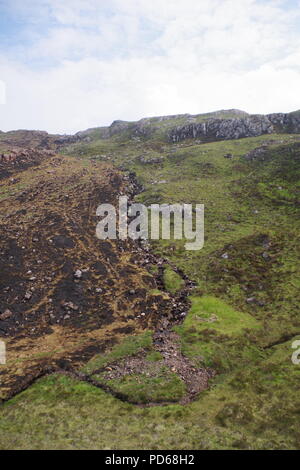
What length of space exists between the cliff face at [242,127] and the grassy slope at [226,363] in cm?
6494

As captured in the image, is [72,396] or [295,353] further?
[295,353]

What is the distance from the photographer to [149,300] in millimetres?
43562

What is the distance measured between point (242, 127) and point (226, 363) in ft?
419

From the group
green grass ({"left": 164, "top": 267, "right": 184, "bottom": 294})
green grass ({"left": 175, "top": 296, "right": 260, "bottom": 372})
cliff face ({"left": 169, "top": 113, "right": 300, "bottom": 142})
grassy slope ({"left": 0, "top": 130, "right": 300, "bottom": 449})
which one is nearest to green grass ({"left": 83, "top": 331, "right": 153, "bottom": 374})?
grassy slope ({"left": 0, "top": 130, "right": 300, "bottom": 449})

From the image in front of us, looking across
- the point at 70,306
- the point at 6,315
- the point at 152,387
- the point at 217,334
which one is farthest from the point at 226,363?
the point at 6,315

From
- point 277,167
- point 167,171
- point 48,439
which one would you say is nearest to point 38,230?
point 48,439

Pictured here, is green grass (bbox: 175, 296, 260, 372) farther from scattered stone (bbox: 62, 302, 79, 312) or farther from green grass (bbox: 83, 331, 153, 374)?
scattered stone (bbox: 62, 302, 79, 312)

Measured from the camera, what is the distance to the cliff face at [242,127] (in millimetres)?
134000

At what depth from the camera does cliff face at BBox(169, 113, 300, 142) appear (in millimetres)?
134000

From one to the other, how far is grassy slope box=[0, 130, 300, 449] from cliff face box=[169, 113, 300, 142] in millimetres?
64938

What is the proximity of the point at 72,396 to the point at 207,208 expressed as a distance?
57.3m

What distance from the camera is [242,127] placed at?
136875 millimetres

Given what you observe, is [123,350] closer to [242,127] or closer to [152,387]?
[152,387]

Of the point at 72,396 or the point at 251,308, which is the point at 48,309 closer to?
the point at 72,396
